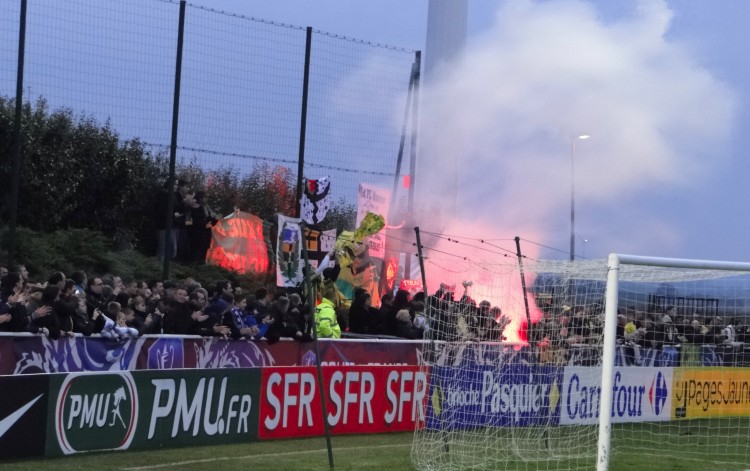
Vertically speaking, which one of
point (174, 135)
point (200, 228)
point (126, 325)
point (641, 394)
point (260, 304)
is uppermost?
point (174, 135)

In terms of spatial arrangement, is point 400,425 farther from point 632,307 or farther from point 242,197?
point 242,197

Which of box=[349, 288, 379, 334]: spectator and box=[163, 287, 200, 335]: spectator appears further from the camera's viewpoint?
box=[349, 288, 379, 334]: spectator

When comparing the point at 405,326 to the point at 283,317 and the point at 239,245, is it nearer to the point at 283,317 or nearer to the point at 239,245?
the point at 283,317

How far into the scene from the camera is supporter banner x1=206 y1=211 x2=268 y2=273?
22.6m

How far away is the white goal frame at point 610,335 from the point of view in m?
10.8

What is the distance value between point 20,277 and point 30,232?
32.4 ft

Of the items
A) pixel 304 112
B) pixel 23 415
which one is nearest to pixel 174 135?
pixel 304 112

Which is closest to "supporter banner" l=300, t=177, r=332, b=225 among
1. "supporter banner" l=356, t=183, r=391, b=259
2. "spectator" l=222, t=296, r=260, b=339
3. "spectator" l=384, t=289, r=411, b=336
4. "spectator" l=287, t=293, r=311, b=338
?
"supporter banner" l=356, t=183, r=391, b=259

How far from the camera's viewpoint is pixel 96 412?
11.4 meters

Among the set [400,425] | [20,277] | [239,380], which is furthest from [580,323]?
[20,277]

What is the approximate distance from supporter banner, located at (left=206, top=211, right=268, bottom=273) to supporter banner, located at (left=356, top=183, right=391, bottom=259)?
2.23m

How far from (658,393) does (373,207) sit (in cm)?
698

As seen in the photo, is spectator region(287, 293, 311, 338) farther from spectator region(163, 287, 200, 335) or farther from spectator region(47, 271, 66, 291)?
spectator region(47, 271, 66, 291)

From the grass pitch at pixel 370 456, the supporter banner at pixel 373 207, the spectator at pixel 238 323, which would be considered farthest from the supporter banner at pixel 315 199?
the grass pitch at pixel 370 456
